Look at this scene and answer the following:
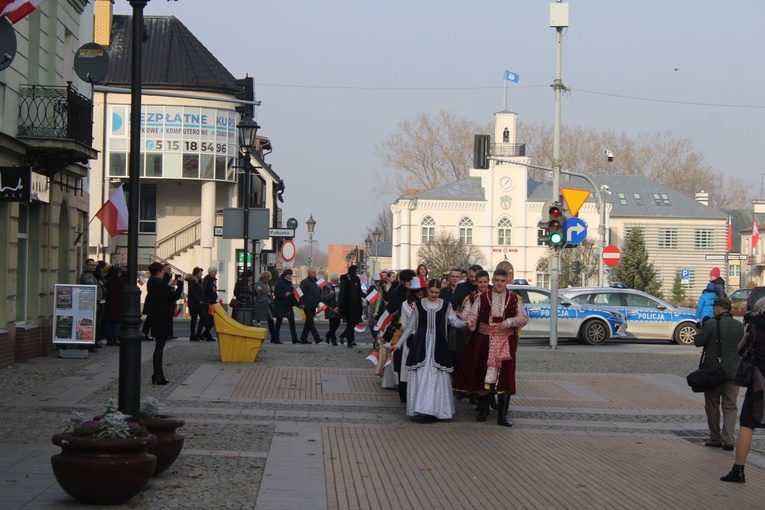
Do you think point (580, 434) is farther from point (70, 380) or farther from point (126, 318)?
point (70, 380)

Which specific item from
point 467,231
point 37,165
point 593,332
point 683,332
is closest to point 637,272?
point 467,231

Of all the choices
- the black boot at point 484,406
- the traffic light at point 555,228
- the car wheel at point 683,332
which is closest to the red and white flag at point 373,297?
the traffic light at point 555,228

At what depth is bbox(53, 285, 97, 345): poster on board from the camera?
63.6ft

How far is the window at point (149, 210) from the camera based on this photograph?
185 feet

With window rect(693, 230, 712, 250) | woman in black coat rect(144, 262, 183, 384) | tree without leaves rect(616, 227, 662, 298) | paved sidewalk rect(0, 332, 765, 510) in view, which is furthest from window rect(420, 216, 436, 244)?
woman in black coat rect(144, 262, 183, 384)

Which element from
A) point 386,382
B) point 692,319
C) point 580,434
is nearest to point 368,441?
point 580,434

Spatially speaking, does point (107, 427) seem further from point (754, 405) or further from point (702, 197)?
point (702, 197)

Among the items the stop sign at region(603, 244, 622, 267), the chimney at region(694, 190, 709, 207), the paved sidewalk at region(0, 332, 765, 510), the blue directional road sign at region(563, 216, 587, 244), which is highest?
the chimney at region(694, 190, 709, 207)

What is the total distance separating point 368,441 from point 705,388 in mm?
3684

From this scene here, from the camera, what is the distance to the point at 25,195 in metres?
17.1

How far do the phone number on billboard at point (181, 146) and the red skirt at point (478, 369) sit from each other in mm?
42892

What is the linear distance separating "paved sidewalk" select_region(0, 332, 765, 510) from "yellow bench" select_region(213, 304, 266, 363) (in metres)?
0.75

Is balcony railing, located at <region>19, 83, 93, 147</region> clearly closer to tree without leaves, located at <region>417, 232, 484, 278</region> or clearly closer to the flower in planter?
the flower in planter

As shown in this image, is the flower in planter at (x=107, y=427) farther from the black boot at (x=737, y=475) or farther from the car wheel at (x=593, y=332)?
the car wheel at (x=593, y=332)
